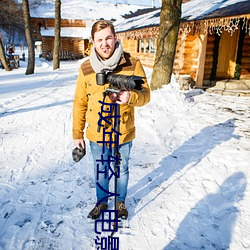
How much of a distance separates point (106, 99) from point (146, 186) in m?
1.64

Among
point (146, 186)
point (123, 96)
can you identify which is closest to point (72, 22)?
point (146, 186)

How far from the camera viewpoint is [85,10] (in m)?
33.7

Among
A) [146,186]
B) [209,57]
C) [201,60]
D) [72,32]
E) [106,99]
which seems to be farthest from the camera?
[72,32]

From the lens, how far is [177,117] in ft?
19.5

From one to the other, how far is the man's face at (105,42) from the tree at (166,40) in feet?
18.9

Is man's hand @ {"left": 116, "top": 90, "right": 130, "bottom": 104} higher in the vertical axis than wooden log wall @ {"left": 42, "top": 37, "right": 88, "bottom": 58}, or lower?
lower

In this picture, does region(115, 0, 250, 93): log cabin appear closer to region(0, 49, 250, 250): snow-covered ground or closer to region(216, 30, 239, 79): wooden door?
region(216, 30, 239, 79): wooden door

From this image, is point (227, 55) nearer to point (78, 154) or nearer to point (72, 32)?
point (78, 154)

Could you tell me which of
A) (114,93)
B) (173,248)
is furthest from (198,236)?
(114,93)

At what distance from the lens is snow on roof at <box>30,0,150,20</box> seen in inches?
1265

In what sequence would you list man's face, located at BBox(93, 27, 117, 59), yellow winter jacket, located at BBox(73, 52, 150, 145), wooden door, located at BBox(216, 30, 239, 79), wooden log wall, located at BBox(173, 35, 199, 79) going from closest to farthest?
1. man's face, located at BBox(93, 27, 117, 59)
2. yellow winter jacket, located at BBox(73, 52, 150, 145)
3. wooden log wall, located at BBox(173, 35, 199, 79)
4. wooden door, located at BBox(216, 30, 239, 79)

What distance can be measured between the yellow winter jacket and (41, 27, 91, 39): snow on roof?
28926 mm

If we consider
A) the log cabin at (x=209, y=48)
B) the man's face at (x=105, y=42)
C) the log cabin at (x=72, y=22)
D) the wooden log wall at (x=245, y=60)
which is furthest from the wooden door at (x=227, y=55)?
the log cabin at (x=72, y=22)

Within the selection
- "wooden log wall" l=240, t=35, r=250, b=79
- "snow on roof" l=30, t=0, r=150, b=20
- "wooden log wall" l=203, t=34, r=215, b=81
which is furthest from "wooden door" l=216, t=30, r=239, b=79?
"snow on roof" l=30, t=0, r=150, b=20
